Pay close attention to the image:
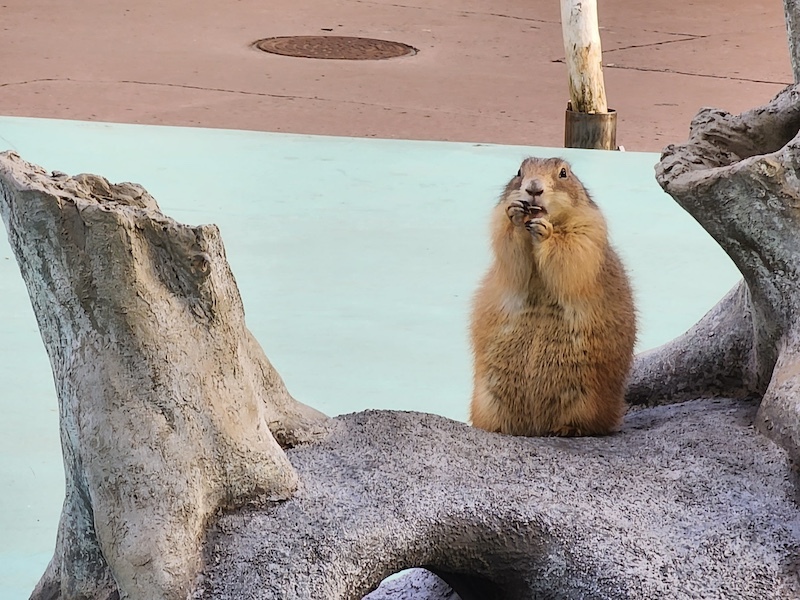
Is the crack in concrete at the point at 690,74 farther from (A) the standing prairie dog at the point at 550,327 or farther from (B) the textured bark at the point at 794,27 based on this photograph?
(A) the standing prairie dog at the point at 550,327

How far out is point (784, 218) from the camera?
111cm

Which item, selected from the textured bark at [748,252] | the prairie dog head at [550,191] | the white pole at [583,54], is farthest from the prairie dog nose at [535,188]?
the white pole at [583,54]

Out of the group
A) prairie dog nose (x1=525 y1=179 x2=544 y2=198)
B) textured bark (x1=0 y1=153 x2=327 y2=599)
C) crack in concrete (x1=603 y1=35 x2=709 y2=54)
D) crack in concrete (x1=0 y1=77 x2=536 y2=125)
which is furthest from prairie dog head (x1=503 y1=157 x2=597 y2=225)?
crack in concrete (x1=603 y1=35 x2=709 y2=54)

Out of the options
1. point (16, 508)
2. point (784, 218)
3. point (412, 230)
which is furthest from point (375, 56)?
point (784, 218)

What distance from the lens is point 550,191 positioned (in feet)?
4.28

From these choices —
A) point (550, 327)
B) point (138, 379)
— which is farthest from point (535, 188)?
point (138, 379)

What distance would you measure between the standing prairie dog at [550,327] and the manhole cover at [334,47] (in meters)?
5.18

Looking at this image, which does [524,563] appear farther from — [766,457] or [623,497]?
[766,457]

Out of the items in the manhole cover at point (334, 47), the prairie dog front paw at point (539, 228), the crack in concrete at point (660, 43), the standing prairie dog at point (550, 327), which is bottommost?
the standing prairie dog at point (550, 327)

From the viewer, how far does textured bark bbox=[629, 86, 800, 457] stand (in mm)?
1094

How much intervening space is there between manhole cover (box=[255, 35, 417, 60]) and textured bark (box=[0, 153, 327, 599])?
218 inches

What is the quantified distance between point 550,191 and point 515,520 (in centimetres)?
45

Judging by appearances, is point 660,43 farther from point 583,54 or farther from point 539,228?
point 539,228

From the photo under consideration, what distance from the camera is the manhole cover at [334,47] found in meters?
6.36
